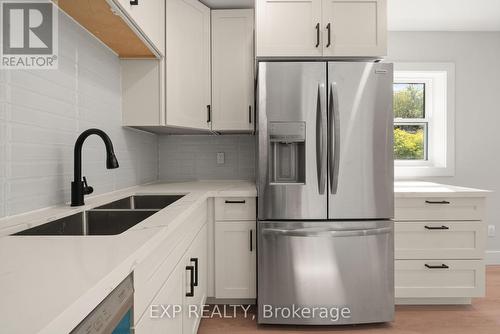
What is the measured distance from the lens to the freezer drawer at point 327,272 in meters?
1.94

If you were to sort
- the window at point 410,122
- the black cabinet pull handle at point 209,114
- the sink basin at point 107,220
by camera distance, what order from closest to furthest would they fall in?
the sink basin at point 107,220
the black cabinet pull handle at point 209,114
the window at point 410,122

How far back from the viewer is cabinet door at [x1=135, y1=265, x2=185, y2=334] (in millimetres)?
863

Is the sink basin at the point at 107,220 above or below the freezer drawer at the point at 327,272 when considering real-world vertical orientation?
above

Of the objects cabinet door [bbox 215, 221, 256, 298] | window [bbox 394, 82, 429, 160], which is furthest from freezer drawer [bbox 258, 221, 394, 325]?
window [bbox 394, 82, 429, 160]

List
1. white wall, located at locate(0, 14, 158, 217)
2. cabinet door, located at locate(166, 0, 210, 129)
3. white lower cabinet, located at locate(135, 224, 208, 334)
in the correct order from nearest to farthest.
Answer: white lower cabinet, located at locate(135, 224, 208, 334) → white wall, located at locate(0, 14, 158, 217) → cabinet door, located at locate(166, 0, 210, 129)

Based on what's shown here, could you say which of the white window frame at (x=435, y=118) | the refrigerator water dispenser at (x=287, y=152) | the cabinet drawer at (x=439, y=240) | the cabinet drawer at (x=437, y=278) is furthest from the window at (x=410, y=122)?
the refrigerator water dispenser at (x=287, y=152)

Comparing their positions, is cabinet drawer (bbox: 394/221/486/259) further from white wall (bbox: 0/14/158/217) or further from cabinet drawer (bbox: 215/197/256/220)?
white wall (bbox: 0/14/158/217)

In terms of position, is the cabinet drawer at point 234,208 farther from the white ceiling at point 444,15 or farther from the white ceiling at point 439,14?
the white ceiling at point 444,15

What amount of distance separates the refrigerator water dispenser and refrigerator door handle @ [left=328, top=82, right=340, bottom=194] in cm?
17

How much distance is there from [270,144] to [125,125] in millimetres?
989

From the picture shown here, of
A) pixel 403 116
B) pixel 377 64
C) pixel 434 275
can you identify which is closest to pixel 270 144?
pixel 377 64

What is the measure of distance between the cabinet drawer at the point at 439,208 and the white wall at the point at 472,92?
0.87 meters

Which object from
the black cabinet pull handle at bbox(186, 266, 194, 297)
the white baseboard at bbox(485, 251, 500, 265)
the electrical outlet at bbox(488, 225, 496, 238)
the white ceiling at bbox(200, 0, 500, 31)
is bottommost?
the white baseboard at bbox(485, 251, 500, 265)

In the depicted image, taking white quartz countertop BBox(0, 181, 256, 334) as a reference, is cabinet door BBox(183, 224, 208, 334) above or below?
below
